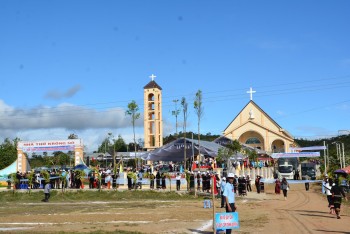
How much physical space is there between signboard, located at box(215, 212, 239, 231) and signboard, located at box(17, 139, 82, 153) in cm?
3335

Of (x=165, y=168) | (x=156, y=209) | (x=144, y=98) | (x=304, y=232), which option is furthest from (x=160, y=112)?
(x=304, y=232)

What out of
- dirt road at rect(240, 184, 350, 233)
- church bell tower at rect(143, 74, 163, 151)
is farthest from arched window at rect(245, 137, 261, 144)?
dirt road at rect(240, 184, 350, 233)

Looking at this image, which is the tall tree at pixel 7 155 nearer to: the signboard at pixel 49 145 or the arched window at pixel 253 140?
the signboard at pixel 49 145

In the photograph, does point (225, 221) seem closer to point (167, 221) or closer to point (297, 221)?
point (167, 221)

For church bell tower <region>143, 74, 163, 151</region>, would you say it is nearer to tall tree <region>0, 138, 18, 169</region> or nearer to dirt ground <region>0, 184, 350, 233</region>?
tall tree <region>0, 138, 18, 169</region>

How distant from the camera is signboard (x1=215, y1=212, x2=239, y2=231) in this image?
11781 millimetres

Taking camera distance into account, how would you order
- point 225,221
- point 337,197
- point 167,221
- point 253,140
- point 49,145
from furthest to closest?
point 253,140 → point 49,145 → point 337,197 → point 167,221 → point 225,221

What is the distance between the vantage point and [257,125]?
63.4 metres

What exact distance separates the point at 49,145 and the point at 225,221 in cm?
3546

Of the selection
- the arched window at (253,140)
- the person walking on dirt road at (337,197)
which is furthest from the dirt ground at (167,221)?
the arched window at (253,140)

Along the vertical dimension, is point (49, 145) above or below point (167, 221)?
above

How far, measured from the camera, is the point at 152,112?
67938 millimetres

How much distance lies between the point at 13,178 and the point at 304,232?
26805 millimetres

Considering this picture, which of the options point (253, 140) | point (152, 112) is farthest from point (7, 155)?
point (253, 140)
